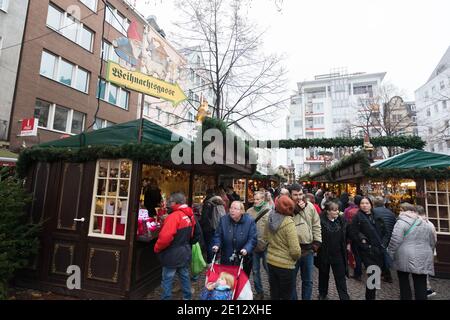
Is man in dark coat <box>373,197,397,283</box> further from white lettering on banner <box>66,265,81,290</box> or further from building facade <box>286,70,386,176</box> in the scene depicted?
building facade <box>286,70,386,176</box>

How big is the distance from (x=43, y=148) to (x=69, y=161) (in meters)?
0.78

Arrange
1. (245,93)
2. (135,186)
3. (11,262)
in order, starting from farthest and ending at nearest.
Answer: (245,93) → (135,186) → (11,262)

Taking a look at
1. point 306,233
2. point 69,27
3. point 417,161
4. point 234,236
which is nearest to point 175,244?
point 234,236

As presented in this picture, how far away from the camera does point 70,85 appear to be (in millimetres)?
16578

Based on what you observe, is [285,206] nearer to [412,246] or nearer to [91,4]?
[412,246]

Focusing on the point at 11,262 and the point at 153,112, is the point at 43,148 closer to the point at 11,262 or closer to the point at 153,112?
the point at 11,262

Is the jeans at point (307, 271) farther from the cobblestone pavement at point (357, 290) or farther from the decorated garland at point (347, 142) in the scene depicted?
the decorated garland at point (347, 142)

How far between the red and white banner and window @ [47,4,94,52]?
257 inches

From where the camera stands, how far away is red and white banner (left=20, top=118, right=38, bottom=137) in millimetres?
12625

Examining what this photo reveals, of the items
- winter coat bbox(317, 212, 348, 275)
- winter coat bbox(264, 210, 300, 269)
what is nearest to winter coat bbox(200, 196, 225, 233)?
winter coat bbox(317, 212, 348, 275)

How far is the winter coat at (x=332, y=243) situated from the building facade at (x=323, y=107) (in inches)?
2094

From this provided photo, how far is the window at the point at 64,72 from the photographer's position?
15.1 m

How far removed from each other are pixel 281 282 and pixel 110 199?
3.57 m
